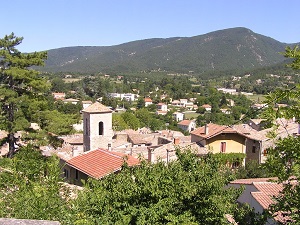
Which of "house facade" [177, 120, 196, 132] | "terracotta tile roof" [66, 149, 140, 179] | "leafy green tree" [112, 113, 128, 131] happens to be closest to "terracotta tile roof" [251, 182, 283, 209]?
"terracotta tile roof" [66, 149, 140, 179]

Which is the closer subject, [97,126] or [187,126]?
[97,126]

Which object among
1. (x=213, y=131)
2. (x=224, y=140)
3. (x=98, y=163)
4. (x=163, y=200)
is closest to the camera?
(x=163, y=200)

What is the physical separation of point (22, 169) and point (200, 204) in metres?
5.09

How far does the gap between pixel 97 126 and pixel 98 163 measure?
24.5 ft

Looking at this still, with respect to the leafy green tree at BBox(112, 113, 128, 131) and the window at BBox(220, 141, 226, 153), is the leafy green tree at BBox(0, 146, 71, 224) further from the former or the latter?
the leafy green tree at BBox(112, 113, 128, 131)

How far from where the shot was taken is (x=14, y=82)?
1903 cm

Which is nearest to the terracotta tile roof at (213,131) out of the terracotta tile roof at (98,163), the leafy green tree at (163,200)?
the terracotta tile roof at (98,163)

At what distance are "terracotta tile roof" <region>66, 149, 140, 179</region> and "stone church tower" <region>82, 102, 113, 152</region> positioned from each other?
5410 mm

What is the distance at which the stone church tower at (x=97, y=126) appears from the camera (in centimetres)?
2577

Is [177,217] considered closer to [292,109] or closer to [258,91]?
[292,109]

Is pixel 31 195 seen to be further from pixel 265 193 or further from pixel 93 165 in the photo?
pixel 93 165

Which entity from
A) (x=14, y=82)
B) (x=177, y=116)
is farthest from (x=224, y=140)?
(x=177, y=116)

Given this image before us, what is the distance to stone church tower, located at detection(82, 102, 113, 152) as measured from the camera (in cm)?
2577

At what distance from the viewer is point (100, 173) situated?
1747 cm
